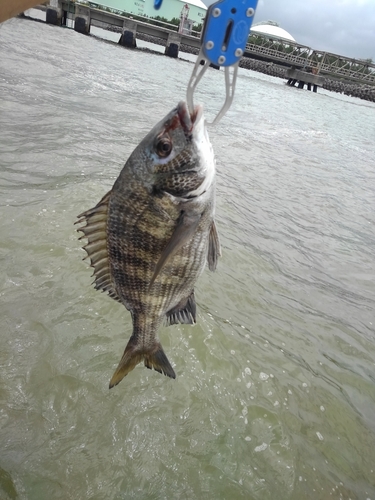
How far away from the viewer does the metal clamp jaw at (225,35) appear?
149cm

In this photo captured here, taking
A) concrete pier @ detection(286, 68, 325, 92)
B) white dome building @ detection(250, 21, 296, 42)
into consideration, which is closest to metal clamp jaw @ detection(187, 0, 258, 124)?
concrete pier @ detection(286, 68, 325, 92)

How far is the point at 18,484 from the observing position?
2.36 meters

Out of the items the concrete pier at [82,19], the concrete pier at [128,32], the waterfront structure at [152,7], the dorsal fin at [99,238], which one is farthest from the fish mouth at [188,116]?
the concrete pier at [82,19]

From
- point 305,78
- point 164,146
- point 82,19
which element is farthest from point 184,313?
point 305,78

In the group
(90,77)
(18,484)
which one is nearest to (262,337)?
(18,484)

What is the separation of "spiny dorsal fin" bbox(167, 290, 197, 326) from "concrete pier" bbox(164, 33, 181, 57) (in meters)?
44.0

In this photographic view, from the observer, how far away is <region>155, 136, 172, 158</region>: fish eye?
1.85m

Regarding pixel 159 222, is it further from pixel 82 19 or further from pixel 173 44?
pixel 173 44

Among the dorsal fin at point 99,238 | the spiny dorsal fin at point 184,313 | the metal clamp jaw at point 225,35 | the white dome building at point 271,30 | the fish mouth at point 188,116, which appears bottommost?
the spiny dorsal fin at point 184,313

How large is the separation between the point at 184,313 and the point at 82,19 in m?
44.5

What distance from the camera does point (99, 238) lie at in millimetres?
2129

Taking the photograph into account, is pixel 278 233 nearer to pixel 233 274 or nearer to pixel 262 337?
pixel 233 274

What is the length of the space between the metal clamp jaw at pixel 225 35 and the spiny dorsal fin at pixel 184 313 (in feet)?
3.93

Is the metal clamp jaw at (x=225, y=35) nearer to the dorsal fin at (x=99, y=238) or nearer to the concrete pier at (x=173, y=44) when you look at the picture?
the dorsal fin at (x=99, y=238)
